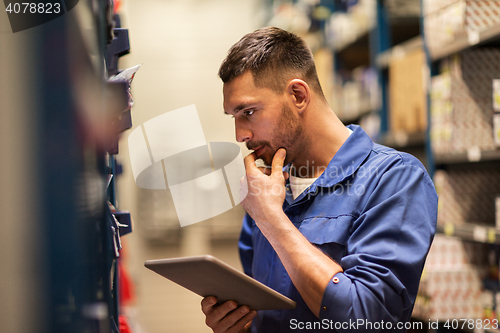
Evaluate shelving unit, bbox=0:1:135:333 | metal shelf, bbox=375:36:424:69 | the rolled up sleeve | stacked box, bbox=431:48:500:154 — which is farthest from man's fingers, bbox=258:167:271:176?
metal shelf, bbox=375:36:424:69

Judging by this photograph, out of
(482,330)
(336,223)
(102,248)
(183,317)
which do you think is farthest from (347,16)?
(102,248)

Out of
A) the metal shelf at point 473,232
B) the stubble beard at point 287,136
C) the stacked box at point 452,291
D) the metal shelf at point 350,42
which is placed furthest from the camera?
the metal shelf at point 350,42

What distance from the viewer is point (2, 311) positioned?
16.4 inches

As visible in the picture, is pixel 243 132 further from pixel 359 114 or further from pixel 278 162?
pixel 359 114

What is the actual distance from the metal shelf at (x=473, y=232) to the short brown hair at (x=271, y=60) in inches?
47.6

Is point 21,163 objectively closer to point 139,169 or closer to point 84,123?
point 84,123

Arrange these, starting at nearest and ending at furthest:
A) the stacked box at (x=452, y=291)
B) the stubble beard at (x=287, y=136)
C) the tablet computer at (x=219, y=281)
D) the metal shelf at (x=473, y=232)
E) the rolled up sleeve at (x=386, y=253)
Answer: the tablet computer at (x=219, y=281) < the rolled up sleeve at (x=386, y=253) < the stubble beard at (x=287, y=136) < the metal shelf at (x=473, y=232) < the stacked box at (x=452, y=291)

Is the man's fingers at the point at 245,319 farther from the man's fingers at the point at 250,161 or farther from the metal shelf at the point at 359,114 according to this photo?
the metal shelf at the point at 359,114

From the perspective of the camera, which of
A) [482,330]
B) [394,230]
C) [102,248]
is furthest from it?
[482,330]

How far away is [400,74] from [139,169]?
7.26 feet

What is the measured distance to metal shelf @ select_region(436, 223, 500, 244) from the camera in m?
1.91

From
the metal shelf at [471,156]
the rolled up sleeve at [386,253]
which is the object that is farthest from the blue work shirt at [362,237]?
the metal shelf at [471,156]

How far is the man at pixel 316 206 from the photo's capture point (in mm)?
969

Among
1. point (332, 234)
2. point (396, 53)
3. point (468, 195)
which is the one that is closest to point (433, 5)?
point (396, 53)
